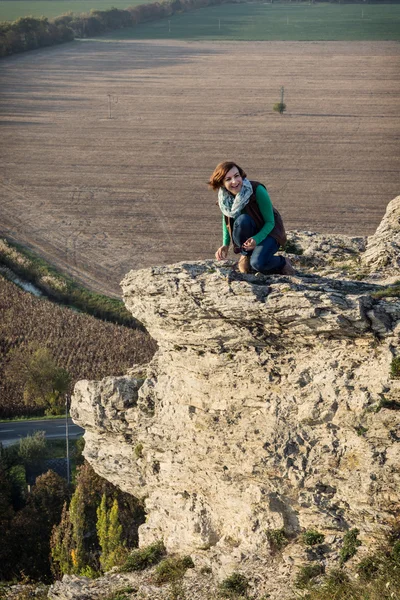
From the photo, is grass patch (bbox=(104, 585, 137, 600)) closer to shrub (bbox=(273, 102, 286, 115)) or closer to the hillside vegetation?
the hillside vegetation

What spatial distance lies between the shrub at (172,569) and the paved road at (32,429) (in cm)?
1671

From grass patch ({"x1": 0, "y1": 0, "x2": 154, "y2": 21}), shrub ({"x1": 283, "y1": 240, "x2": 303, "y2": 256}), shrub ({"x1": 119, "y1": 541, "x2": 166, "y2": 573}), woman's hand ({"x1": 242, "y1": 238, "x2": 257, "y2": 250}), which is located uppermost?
grass patch ({"x1": 0, "y1": 0, "x2": 154, "y2": 21})

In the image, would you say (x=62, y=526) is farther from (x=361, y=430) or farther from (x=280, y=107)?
(x=280, y=107)

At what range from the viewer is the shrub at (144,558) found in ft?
43.5

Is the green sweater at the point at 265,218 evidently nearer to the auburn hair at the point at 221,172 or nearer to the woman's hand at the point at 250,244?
the woman's hand at the point at 250,244

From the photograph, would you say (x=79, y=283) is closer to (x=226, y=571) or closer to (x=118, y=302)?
(x=118, y=302)

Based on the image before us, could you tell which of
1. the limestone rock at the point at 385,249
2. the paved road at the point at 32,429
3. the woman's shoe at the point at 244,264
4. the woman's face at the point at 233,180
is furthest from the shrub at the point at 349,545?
the paved road at the point at 32,429

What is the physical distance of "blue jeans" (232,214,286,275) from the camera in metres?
11.4

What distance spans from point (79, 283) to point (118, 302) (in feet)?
12.2

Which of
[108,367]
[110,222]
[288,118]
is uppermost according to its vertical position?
[288,118]

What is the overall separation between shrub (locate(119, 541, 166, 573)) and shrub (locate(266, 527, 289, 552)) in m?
2.36

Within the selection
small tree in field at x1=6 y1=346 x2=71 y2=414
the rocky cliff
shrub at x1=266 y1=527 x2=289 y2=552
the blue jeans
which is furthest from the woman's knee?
small tree in field at x1=6 y1=346 x2=71 y2=414

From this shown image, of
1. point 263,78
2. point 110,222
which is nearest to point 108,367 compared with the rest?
point 110,222

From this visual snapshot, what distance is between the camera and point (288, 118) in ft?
240
